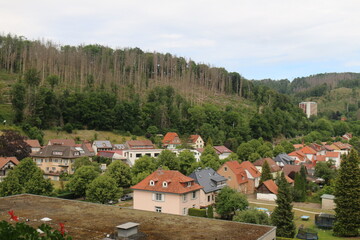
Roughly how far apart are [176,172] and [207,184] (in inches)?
238

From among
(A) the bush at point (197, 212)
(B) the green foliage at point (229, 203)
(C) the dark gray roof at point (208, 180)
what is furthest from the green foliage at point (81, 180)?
(B) the green foliage at point (229, 203)

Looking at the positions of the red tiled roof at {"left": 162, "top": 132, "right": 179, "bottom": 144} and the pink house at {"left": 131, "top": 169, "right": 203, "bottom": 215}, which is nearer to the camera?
the pink house at {"left": 131, "top": 169, "right": 203, "bottom": 215}

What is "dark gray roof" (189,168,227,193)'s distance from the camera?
3742 centimetres

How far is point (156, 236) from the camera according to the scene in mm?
16000

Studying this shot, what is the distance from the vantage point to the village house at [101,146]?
6180 centimetres

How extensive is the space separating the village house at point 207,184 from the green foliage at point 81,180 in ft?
35.1

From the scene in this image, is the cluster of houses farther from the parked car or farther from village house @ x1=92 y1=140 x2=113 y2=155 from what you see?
the parked car

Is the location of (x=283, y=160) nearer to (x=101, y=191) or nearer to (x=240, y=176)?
(x=240, y=176)

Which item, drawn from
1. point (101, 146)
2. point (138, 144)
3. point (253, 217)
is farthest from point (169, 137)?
point (253, 217)

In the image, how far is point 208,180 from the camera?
128 feet

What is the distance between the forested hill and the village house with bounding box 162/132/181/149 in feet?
13.1

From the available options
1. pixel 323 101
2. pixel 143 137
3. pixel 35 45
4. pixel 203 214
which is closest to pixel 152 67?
pixel 35 45

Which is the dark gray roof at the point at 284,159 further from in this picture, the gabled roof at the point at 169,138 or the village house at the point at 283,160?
the gabled roof at the point at 169,138

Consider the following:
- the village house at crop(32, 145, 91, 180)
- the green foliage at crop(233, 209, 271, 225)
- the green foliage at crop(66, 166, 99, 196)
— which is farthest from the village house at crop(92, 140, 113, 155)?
the green foliage at crop(233, 209, 271, 225)
